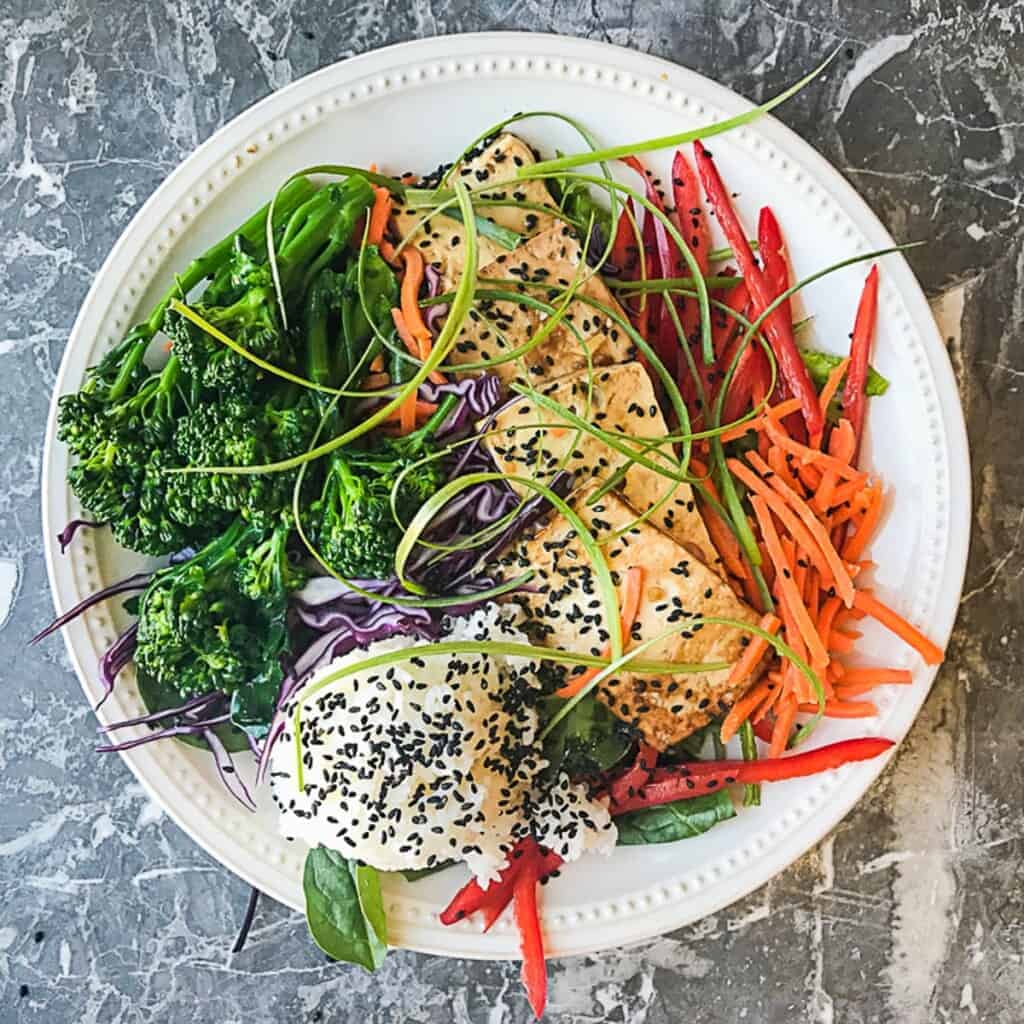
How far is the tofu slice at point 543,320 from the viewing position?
215 centimetres

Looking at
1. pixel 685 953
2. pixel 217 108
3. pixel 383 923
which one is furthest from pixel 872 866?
pixel 217 108

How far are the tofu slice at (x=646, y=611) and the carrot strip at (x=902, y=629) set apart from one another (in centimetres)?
23

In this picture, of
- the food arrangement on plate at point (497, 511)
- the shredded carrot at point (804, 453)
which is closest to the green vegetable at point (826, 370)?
the food arrangement on plate at point (497, 511)

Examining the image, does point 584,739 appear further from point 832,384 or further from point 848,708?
point 832,384

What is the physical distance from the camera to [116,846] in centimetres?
262

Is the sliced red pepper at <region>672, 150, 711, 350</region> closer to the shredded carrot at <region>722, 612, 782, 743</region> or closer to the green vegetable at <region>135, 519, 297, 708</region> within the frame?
the shredded carrot at <region>722, 612, 782, 743</region>

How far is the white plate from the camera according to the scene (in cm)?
216

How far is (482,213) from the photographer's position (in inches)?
85.0

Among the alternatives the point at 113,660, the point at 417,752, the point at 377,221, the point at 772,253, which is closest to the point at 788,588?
the point at 772,253

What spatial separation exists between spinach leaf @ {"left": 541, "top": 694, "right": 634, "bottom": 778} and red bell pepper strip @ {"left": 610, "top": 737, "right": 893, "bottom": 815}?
10 cm

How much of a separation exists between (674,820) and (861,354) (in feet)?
3.42

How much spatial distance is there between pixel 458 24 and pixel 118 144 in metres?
0.83

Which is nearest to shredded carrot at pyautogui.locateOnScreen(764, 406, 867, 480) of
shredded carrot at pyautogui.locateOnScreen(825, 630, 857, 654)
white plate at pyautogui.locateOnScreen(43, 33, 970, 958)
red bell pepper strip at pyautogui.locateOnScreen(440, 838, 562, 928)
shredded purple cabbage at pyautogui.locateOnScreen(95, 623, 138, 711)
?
white plate at pyautogui.locateOnScreen(43, 33, 970, 958)

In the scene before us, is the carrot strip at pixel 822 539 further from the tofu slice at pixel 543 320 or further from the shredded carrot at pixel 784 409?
the tofu slice at pixel 543 320
